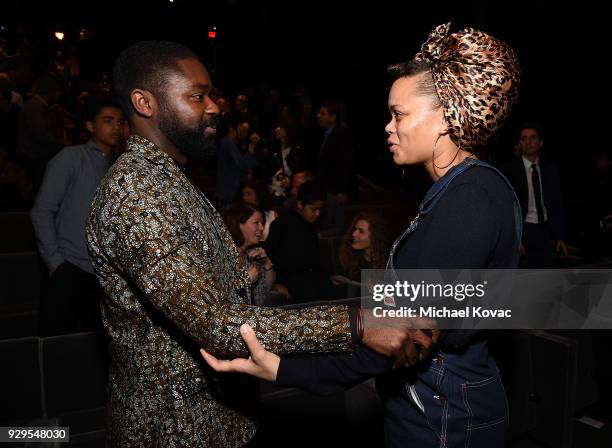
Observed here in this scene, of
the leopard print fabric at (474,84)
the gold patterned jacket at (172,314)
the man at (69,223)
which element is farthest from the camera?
the man at (69,223)

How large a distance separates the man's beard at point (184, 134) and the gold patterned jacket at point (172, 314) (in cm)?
8

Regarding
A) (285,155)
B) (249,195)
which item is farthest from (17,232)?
(285,155)

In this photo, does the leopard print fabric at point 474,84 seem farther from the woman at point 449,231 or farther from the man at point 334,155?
the man at point 334,155

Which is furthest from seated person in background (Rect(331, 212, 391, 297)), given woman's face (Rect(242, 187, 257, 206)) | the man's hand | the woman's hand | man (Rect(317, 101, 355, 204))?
the woman's hand

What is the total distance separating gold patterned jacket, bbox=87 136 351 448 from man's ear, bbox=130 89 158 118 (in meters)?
0.08

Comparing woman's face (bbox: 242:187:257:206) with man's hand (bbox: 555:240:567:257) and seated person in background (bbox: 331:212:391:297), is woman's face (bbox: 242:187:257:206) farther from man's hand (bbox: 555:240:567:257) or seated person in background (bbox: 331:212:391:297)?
man's hand (bbox: 555:240:567:257)

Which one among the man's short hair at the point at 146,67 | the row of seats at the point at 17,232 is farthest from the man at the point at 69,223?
the row of seats at the point at 17,232

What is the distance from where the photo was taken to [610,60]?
7.65 meters

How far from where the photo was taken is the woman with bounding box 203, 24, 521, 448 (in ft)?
4.29

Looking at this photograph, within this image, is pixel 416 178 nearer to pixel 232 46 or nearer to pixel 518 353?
pixel 518 353

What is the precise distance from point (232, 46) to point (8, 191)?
10563mm

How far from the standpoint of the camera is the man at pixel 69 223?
131 inches

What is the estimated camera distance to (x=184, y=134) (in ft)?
4.94

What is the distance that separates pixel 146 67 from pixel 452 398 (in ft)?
4.20
